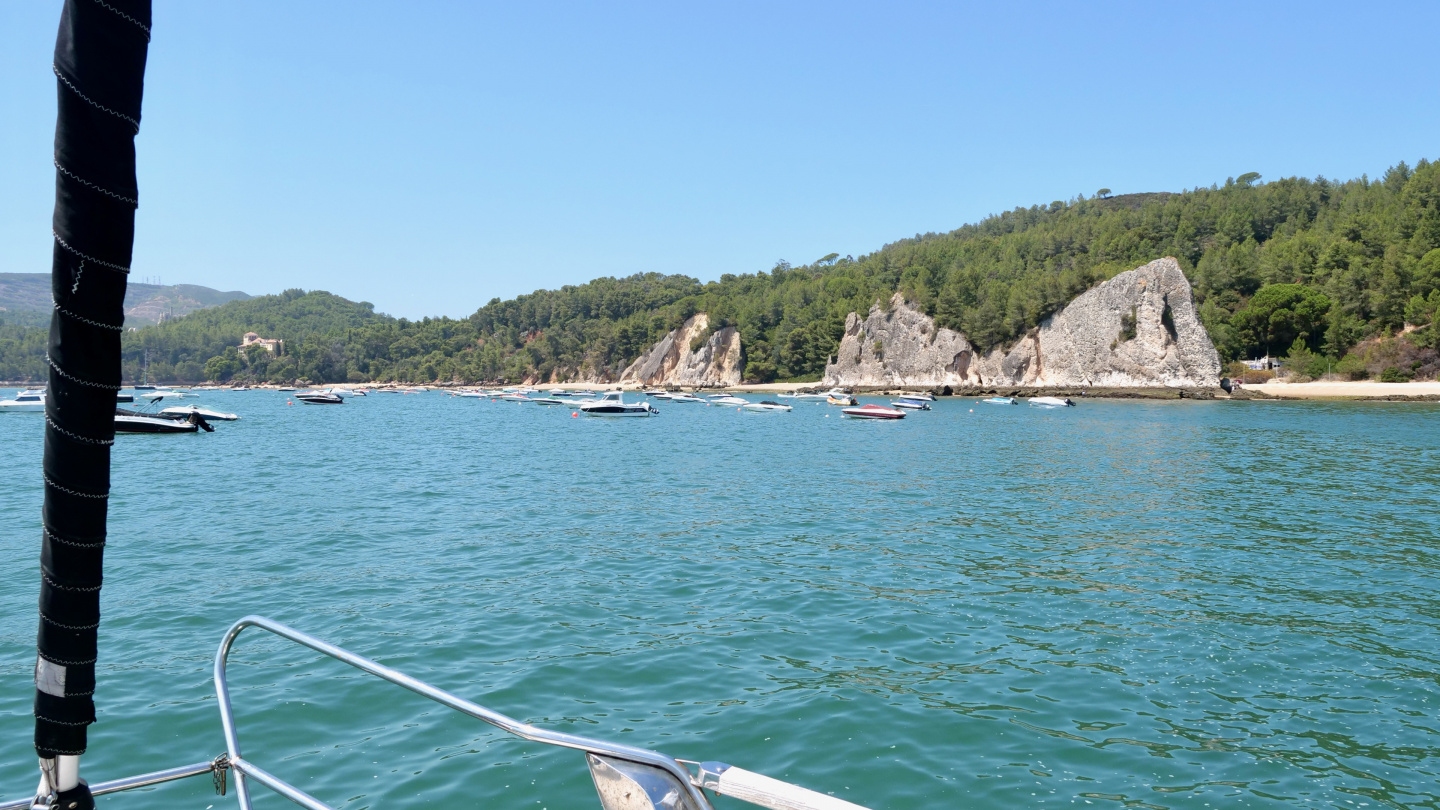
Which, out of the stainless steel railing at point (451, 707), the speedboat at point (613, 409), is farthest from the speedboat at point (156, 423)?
the stainless steel railing at point (451, 707)

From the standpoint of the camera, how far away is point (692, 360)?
564 ft

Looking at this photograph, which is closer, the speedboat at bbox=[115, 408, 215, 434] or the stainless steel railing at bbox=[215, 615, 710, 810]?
the stainless steel railing at bbox=[215, 615, 710, 810]

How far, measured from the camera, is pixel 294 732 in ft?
27.7

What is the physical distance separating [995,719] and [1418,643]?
6884mm

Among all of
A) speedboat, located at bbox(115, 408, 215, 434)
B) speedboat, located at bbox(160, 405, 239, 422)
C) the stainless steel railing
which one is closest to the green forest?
speedboat, located at bbox(160, 405, 239, 422)

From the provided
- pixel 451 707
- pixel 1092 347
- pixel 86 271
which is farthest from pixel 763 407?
pixel 86 271

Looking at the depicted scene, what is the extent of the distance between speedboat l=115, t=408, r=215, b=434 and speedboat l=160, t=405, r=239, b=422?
0.54 meters

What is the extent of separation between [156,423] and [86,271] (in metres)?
56.1

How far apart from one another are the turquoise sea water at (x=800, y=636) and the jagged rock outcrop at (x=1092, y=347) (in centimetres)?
8507

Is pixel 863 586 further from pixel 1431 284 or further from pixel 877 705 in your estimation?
pixel 1431 284

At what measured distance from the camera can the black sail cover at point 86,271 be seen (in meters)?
2.49

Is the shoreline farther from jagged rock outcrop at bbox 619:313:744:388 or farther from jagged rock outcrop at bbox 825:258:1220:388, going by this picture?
jagged rock outcrop at bbox 619:313:744:388

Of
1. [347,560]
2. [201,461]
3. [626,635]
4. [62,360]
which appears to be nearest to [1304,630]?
[626,635]

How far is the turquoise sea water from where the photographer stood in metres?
7.75
